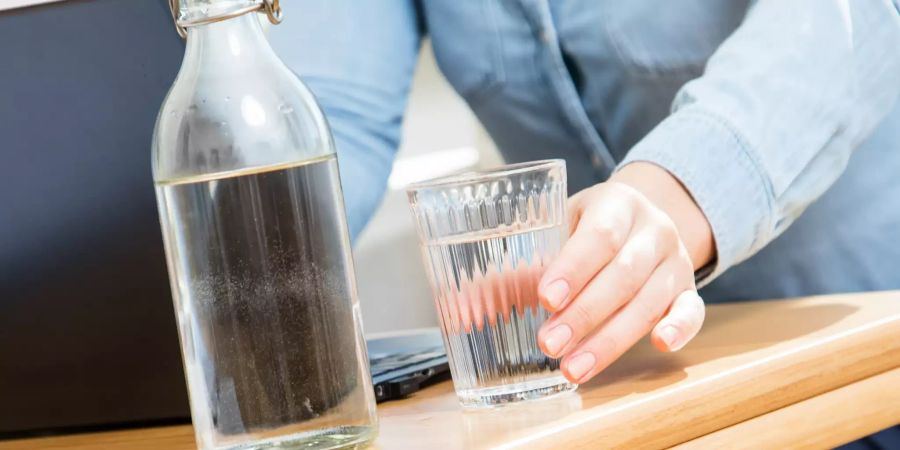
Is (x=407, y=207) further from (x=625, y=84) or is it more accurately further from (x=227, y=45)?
(x=227, y=45)

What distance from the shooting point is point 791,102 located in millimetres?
792

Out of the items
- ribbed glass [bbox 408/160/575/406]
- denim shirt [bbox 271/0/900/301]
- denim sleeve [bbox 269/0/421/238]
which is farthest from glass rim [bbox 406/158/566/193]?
denim sleeve [bbox 269/0/421/238]

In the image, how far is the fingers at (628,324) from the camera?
57 centimetres

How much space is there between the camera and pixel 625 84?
1087 mm

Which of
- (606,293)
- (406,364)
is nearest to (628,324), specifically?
(606,293)

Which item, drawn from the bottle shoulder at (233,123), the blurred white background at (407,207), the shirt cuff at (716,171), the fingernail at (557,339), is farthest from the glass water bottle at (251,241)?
the blurred white background at (407,207)

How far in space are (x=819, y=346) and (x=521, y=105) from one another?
60 cm

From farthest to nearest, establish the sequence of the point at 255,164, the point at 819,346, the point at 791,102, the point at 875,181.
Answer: the point at 875,181 → the point at 791,102 → the point at 819,346 → the point at 255,164

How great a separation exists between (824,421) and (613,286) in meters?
0.13

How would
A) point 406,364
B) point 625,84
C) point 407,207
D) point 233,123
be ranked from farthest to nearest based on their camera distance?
point 407,207 → point 625,84 → point 406,364 → point 233,123

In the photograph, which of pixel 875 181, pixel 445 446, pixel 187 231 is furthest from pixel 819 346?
pixel 875 181

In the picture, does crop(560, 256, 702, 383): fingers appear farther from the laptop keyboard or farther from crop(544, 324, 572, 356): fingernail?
the laptop keyboard

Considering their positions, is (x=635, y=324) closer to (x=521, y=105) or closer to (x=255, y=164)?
(x=255, y=164)

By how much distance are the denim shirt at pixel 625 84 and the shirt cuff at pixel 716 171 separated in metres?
0.04
